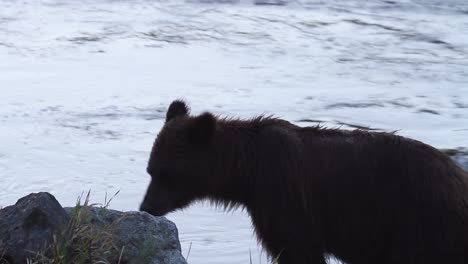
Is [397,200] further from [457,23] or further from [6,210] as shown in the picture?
[457,23]

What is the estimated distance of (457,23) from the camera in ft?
52.7

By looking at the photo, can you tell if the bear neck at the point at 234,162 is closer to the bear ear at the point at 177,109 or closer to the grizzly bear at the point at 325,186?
the grizzly bear at the point at 325,186

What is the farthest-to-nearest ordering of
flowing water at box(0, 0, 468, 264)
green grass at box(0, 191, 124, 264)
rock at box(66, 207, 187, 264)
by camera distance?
flowing water at box(0, 0, 468, 264)
rock at box(66, 207, 187, 264)
green grass at box(0, 191, 124, 264)

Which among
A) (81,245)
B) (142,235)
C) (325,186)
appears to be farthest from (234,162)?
(81,245)

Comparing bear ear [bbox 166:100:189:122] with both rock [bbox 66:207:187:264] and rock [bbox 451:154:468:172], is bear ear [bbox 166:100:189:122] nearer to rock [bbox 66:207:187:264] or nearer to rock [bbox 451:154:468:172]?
rock [bbox 66:207:187:264]

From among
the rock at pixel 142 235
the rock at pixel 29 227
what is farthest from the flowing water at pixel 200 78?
the rock at pixel 29 227

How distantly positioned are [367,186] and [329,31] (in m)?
9.34

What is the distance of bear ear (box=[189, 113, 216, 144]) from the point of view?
6258mm

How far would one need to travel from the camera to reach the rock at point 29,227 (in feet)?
16.9

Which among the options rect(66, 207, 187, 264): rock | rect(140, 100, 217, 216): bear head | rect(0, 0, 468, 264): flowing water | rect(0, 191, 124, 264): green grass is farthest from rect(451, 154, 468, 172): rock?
rect(0, 191, 124, 264): green grass

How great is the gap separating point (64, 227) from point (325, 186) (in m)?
1.72

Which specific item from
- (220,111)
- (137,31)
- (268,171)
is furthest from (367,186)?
(137,31)

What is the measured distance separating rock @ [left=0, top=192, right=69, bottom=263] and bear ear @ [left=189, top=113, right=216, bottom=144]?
1315 millimetres

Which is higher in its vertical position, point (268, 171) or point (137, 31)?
point (268, 171)
